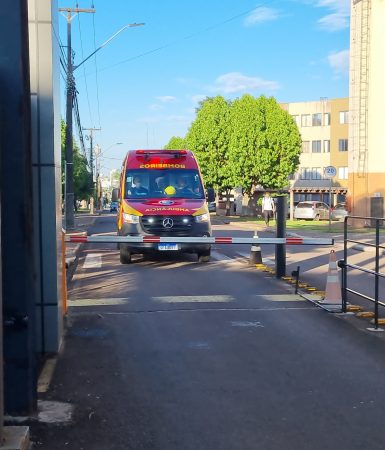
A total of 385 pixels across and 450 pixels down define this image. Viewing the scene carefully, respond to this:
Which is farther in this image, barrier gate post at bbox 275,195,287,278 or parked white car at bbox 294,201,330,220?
parked white car at bbox 294,201,330,220

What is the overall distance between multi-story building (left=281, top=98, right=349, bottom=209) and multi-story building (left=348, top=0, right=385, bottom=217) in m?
33.1

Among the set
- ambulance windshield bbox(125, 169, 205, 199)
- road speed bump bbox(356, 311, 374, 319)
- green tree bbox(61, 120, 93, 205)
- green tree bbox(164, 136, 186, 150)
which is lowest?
road speed bump bbox(356, 311, 374, 319)

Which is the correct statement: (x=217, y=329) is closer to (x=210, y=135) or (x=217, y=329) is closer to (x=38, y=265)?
(x=38, y=265)

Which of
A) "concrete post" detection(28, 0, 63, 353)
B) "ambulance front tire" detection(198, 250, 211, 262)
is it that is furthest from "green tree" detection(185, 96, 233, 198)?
"concrete post" detection(28, 0, 63, 353)

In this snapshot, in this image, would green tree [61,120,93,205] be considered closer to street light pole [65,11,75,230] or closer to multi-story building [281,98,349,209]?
multi-story building [281,98,349,209]

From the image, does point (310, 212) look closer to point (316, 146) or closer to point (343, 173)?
point (343, 173)

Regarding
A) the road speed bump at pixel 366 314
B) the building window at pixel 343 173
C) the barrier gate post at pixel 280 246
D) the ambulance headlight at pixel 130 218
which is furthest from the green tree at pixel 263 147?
the road speed bump at pixel 366 314

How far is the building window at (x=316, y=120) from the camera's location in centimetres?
7169

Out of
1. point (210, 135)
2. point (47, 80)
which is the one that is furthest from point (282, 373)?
point (210, 135)

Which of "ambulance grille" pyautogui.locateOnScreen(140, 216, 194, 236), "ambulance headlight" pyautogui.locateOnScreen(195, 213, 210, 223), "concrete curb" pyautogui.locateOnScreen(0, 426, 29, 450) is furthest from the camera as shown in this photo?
"ambulance headlight" pyautogui.locateOnScreen(195, 213, 210, 223)

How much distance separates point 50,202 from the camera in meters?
5.95

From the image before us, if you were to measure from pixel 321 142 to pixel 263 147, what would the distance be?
2350cm

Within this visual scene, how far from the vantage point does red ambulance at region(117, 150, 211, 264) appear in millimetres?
14000

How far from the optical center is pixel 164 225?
1399 centimetres
